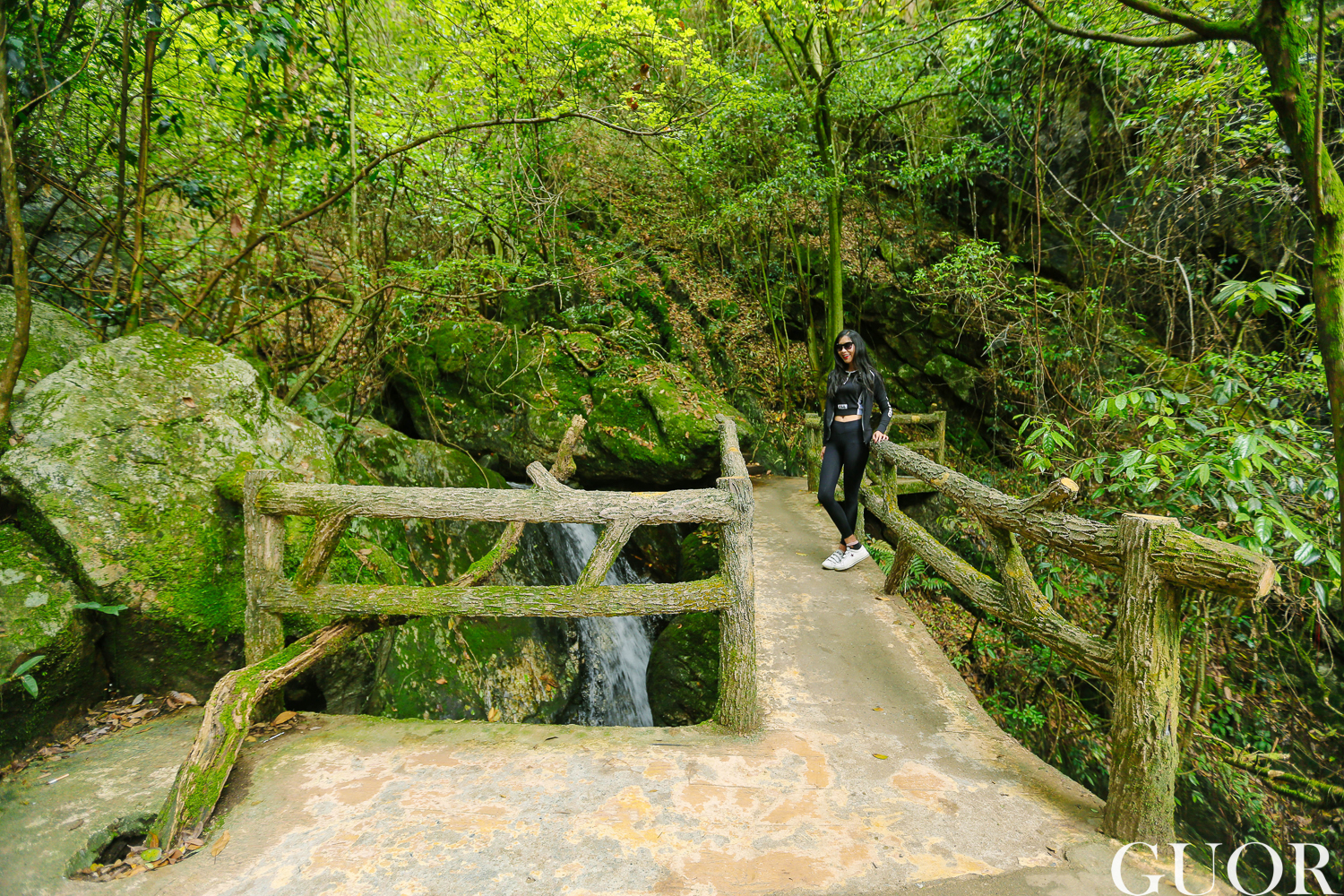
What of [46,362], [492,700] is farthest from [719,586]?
[46,362]

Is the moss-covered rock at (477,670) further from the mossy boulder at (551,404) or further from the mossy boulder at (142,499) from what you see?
the mossy boulder at (551,404)

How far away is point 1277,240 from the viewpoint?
5.93m

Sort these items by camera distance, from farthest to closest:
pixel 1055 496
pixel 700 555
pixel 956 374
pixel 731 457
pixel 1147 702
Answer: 1. pixel 956 374
2. pixel 700 555
3. pixel 731 457
4. pixel 1055 496
5. pixel 1147 702

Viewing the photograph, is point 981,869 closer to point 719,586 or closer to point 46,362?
point 719,586

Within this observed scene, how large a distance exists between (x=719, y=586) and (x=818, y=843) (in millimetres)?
1026

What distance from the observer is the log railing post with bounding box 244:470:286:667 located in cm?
265

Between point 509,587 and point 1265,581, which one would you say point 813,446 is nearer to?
point 509,587

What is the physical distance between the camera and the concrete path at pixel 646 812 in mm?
1796

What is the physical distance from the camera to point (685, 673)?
4.80 meters

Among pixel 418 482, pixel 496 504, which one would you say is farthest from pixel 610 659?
pixel 496 504

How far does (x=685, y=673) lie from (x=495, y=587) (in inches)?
109

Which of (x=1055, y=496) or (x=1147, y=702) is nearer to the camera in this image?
(x=1147, y=702)

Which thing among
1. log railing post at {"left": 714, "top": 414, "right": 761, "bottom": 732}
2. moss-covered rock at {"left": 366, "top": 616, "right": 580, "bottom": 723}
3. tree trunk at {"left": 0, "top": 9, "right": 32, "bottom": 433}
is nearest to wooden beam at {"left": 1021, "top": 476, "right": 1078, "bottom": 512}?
log railing post at {"left": 714, "top": 414, "right": 761, "bottom": 732}

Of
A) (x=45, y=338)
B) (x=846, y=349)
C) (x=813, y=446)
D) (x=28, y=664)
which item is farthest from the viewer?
(x=813, y=446)
